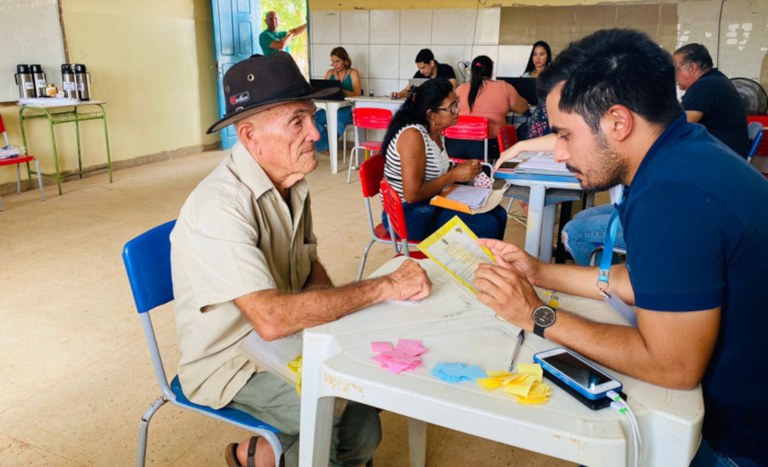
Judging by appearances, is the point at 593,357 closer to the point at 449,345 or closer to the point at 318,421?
the point at 449,345

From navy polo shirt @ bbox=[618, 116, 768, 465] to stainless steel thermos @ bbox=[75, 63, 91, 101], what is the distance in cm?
557

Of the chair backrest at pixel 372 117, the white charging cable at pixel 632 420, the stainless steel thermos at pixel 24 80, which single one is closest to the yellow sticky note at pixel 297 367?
the white charging cable at pixel 632 420

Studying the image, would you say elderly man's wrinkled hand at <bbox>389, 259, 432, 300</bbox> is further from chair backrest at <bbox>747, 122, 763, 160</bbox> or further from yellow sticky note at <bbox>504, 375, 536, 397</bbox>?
chair backrest at <bbox>747, 122, 763, 160</bbox>

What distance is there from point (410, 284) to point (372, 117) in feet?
15.3

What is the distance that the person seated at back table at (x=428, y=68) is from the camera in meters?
6.59

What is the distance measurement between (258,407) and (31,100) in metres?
4.78

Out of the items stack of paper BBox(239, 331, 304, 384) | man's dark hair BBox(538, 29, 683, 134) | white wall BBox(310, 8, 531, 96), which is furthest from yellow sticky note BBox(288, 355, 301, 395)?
white wall BBox(310, 8, 531, 96)

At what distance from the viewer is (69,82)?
17.2 feet

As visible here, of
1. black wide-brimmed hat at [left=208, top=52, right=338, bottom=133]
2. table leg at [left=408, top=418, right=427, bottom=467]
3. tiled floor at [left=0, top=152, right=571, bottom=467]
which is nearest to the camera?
black wide-brimmed hat at [left=208, top=52, right=338, bottom=133]

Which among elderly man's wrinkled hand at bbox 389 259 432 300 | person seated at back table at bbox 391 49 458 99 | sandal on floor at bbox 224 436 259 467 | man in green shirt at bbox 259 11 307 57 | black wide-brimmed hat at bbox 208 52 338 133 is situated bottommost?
sandal on floor at bbox 224 436 259 467

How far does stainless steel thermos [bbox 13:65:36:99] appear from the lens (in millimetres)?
5008

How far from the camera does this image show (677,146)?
0.98 meters

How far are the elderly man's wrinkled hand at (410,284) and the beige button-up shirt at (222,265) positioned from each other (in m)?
0.28

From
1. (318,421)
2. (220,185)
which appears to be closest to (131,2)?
(220,185)
